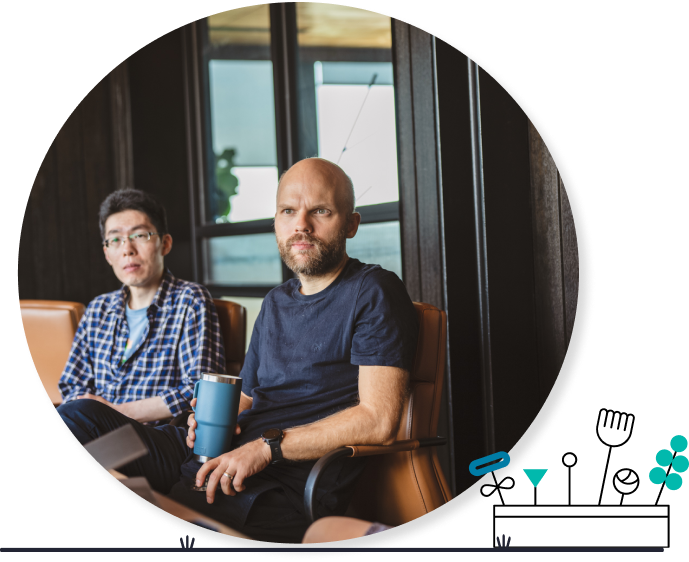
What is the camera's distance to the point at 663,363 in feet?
4.79

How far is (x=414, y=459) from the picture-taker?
1355 millimetres

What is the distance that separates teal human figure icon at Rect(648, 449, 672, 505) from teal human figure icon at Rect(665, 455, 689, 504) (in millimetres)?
12

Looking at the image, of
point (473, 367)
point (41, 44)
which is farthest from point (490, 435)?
point (41, 44)

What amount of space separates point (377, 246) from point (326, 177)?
19 centimetres

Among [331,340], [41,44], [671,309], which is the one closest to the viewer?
[331,340]

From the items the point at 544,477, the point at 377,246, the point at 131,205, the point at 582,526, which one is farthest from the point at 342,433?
the point at 131,205

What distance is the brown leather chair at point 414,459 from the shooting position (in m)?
1.33

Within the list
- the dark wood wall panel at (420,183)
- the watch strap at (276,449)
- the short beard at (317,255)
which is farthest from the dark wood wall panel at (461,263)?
the watch strap at (276,449)

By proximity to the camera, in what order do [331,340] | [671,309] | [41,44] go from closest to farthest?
[331,340], [671,309], [41,44]

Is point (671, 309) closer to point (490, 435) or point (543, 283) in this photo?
point (543, 283)

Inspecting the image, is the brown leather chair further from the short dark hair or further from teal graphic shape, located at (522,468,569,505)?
the short dark hair

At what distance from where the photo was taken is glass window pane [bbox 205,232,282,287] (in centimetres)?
140

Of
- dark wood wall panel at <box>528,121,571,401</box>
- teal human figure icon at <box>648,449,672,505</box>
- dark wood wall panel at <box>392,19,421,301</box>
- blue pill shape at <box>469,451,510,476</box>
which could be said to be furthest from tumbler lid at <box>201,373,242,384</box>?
teal human figure icon at <box>648,449,672,505</box>

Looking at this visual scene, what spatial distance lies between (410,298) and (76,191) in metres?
0.84
